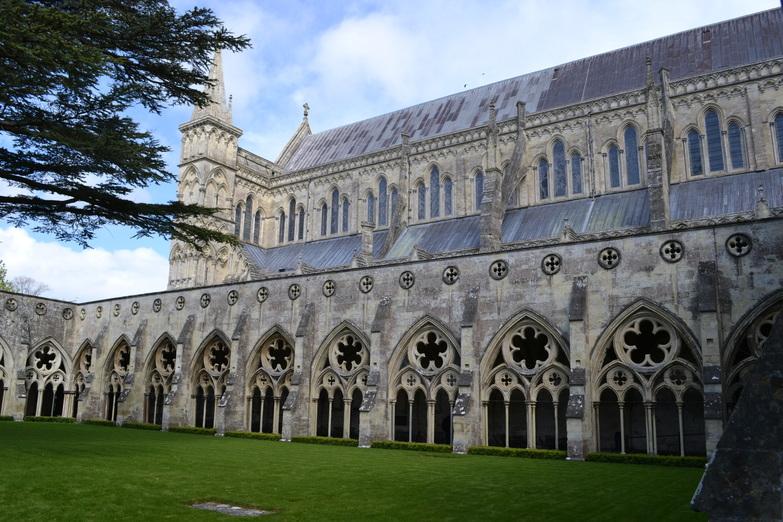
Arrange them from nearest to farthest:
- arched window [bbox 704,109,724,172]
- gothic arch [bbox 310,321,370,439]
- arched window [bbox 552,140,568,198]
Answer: gothic arch [bbox 310,321,370,439] → arched window [bbox 704,109,724,172] → arched window [bbox 552,140,568,198]

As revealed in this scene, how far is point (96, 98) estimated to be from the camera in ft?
55.4

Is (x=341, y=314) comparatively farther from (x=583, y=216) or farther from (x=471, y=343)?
(x=583, y=216)

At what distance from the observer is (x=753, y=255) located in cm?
1806

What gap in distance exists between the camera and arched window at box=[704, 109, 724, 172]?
30.4m

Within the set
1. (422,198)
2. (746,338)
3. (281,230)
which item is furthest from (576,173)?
(281,230)

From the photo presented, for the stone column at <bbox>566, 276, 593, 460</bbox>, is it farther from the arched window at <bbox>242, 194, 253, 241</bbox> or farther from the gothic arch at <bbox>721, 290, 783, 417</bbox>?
the arched window at <bbox>242, 194, 253, 241</bbox>

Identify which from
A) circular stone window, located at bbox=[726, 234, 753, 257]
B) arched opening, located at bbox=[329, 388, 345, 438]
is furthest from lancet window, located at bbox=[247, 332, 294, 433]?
circular stone window, located at bbox=[726, 234, 753, 257]

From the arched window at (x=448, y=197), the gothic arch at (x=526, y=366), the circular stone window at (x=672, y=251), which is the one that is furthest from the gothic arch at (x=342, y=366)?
the arched window at (x=448, y=197)

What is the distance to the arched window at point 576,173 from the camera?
33969mm

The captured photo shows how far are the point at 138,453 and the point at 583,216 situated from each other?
23236 millimetres

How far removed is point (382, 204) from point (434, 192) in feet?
12.4

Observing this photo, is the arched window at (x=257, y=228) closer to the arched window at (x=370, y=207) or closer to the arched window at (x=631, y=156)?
the arched window at (x=370, y=207)

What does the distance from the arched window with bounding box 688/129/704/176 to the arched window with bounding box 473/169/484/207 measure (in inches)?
430

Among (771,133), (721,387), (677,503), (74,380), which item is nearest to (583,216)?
(771,133)
